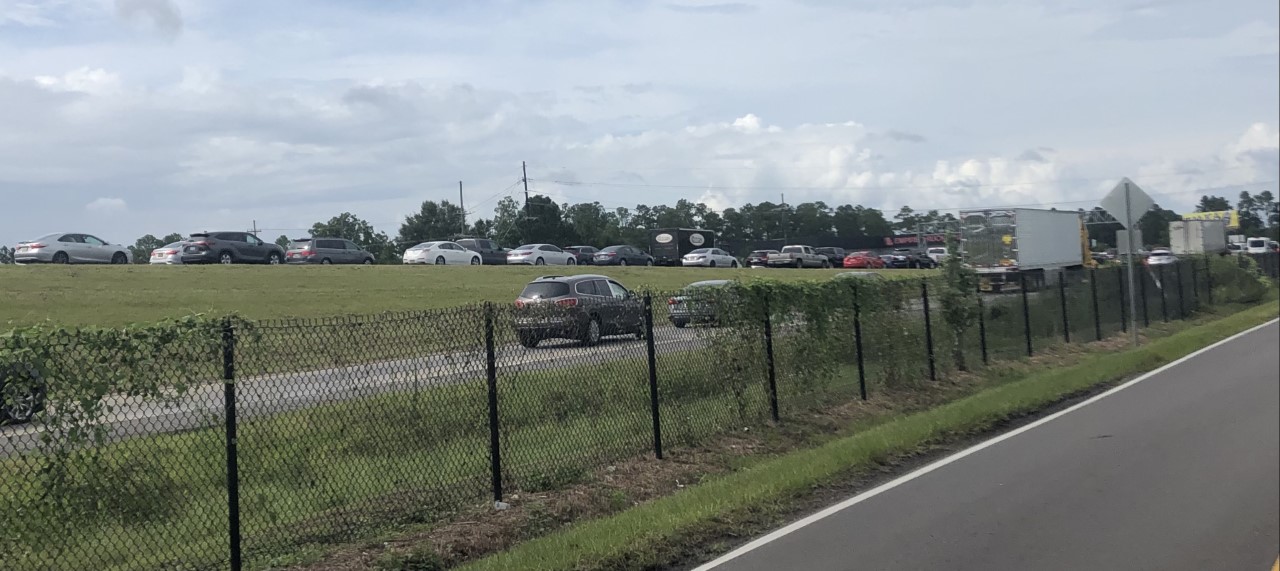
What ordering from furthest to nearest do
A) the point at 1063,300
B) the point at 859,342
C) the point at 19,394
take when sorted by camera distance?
the point at 1063,300 < the point at 859,342 < the point at 19,394

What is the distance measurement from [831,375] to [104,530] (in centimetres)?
994

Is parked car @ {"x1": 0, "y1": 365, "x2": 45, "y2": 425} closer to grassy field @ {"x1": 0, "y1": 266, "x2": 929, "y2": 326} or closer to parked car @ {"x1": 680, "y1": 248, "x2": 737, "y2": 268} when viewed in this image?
grassy field @ {"x1": 0, "y1": 266, "x2": 929, "y2": 326}

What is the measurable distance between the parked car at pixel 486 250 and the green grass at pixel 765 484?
3633 cm

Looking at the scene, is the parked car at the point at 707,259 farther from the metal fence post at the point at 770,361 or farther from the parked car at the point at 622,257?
the metal fence post at the point at 770,361

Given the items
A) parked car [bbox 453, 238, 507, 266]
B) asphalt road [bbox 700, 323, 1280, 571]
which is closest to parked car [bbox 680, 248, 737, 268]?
parked car [bbox 453, 238, 507, 266]

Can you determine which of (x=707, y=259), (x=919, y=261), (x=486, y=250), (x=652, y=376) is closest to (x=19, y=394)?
(x=652, y=376)

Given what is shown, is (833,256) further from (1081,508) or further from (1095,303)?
(1081,508)

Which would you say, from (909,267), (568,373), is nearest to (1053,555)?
(568,373)

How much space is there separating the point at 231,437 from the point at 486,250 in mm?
45089

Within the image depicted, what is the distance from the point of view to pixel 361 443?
8.09 metres

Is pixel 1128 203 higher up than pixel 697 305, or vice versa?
pixel 1128 203

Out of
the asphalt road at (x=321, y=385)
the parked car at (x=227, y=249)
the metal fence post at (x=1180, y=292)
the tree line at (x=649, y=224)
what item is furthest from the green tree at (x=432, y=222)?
the asphalt road at (x=321, y=385)

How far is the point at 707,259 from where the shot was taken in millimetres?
54281

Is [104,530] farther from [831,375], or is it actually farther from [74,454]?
[831,375]
